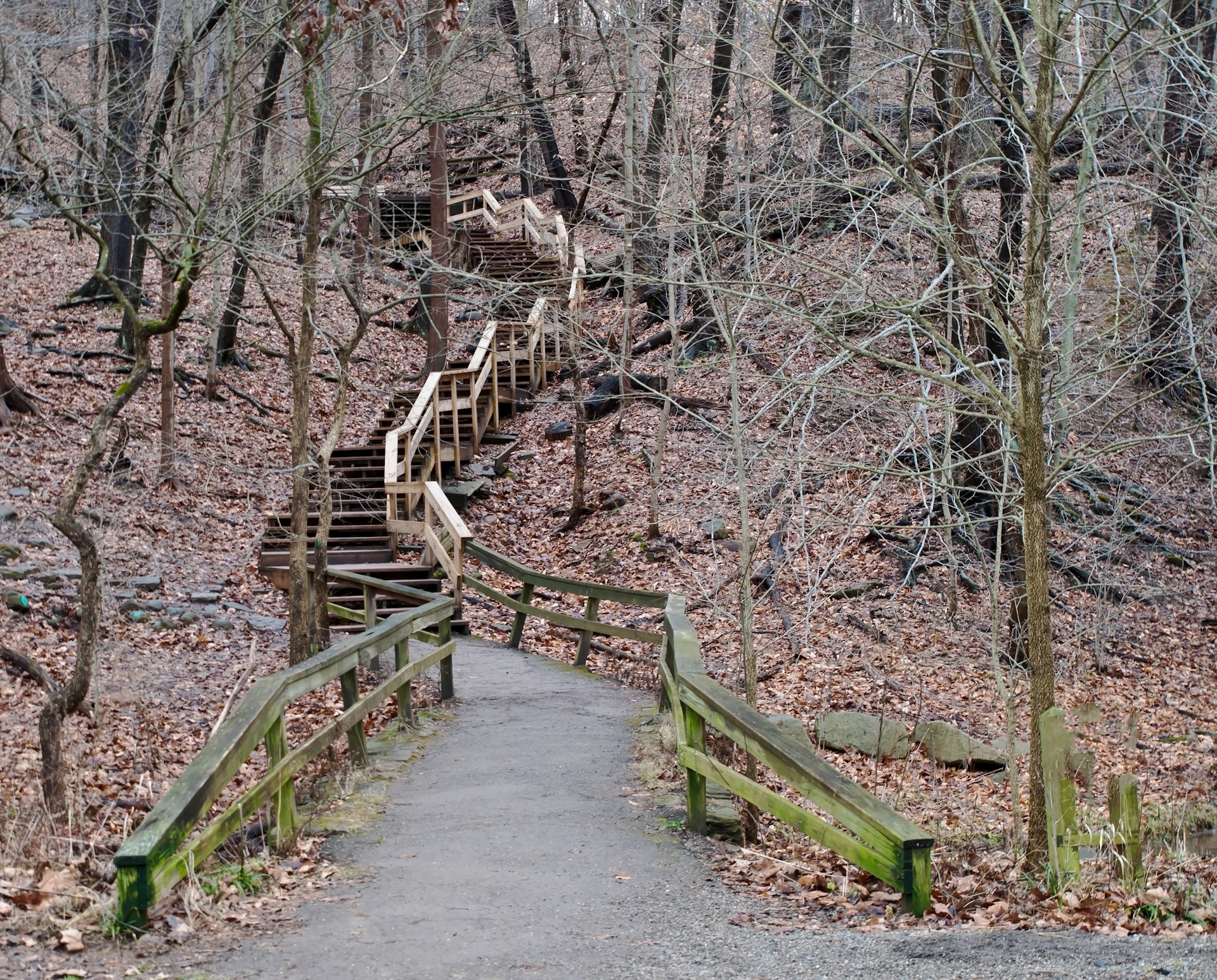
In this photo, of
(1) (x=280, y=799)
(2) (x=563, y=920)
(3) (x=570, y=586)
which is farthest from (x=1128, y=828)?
(3) (x=570, y=586)

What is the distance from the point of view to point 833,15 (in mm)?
5461

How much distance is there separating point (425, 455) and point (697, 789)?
13569 millimetres

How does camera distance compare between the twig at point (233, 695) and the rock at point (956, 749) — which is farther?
the rock at point (956, 749)

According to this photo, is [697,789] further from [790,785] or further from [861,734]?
[861,734]

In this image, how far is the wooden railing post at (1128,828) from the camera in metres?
5.14

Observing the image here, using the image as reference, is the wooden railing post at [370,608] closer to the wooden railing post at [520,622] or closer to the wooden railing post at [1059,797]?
the wooden railing post at [520,622]

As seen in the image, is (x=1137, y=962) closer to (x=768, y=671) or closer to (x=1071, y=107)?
(x=1071, y=107)

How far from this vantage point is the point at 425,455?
1936 cm

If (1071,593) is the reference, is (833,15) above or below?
above

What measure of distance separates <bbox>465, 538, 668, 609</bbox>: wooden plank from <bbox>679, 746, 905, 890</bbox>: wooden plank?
4868 millimetres

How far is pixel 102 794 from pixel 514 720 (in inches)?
135

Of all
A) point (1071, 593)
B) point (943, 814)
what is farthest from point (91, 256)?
point (943, 814)

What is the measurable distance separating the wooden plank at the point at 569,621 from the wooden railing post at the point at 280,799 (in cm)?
548

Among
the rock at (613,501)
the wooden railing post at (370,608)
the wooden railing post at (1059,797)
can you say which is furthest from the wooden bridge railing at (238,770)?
the rock at (613,501)
